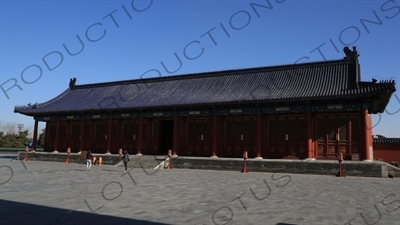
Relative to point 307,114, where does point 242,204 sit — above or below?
below

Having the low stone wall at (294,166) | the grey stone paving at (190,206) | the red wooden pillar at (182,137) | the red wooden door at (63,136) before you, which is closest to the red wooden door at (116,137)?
the red wooden door at (63,136)

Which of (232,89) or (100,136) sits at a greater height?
(232,89)

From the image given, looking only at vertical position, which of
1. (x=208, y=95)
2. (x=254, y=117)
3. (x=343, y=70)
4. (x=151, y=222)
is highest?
(x=343, y=70)

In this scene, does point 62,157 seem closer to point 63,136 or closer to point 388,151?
point 63,136

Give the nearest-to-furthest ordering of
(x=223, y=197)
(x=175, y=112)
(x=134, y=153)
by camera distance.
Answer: (x=223, y=197)
(x=175, y=112)
(x=134, y=153)

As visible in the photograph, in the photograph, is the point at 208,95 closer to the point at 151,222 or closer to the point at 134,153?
the point at 134,153

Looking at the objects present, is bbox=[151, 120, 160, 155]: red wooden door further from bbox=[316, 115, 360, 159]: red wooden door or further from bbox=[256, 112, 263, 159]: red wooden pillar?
bbox=[316, 115, 360, 159]: red wooden door

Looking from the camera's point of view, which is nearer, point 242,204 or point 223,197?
point 242,204

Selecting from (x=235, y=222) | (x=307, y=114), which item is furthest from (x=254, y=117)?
(x=235, y=222)

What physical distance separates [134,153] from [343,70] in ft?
53.1

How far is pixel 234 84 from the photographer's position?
24.5m

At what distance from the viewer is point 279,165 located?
18.3 m

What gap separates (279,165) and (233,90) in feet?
23.9

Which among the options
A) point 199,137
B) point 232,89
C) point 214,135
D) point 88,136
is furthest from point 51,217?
point 88,136
